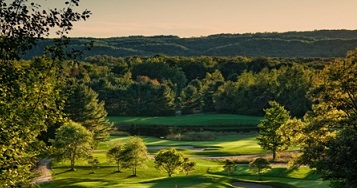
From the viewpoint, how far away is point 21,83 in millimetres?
17031

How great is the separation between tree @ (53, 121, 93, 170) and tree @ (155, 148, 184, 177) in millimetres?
11523

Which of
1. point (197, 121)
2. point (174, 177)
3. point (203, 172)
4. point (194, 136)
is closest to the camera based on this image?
point (174, 177)

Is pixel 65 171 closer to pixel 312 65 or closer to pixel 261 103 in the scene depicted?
pixel 261 103

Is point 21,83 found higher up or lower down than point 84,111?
higher up

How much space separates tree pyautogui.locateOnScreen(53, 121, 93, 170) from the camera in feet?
179

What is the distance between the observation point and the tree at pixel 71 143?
54594 millimetres

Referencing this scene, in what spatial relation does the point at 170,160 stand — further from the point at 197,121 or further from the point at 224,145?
the point at 197,121

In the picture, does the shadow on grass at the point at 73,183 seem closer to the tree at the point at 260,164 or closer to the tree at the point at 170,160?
the tree at the point at 170,160

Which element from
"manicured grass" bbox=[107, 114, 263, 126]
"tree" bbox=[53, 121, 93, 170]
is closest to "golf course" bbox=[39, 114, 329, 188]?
"tree" bbox=[53, 121, 93, 170]

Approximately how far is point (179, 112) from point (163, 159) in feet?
323

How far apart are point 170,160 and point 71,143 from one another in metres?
13.4

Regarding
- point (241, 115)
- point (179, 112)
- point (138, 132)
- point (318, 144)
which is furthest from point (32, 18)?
point (179, 112)

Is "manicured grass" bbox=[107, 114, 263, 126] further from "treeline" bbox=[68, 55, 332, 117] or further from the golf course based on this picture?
the golf course

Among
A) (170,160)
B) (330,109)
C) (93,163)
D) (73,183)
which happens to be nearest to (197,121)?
(93,163)
